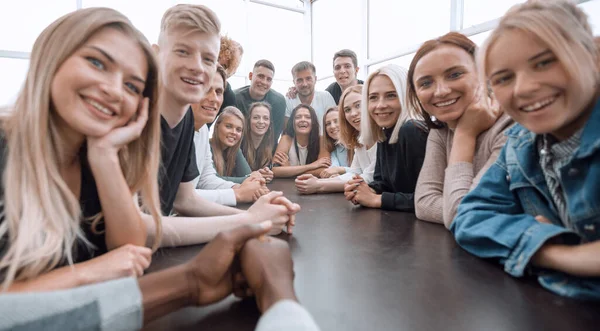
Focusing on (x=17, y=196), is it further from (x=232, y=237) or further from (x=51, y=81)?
(x=232, y=237)

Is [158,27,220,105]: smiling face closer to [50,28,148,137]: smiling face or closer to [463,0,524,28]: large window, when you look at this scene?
[50,28,148,137]: smiling face

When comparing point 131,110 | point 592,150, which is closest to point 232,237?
point 131,110

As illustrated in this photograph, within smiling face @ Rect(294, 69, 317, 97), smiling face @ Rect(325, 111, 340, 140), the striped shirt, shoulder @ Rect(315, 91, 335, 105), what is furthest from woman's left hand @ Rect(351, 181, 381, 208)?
shoulder @ Rect(315, 91, 335, 105)

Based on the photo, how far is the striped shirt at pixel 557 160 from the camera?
0.60 m

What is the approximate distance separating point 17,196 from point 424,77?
1116 mm

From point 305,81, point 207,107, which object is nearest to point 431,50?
point 207,107

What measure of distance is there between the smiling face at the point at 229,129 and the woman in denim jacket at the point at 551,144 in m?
1.70

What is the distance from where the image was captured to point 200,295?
56 centimetres

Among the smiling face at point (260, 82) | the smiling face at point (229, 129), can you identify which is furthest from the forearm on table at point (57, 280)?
the smiling face at point (260, 82)

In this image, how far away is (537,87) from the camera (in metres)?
0.60

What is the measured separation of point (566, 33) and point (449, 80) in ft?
1.70

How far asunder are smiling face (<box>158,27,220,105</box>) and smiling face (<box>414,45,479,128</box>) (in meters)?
0.70

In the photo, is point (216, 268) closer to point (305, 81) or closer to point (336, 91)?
point (305, 81)

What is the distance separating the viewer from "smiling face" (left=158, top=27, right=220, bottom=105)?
39.4 inches
